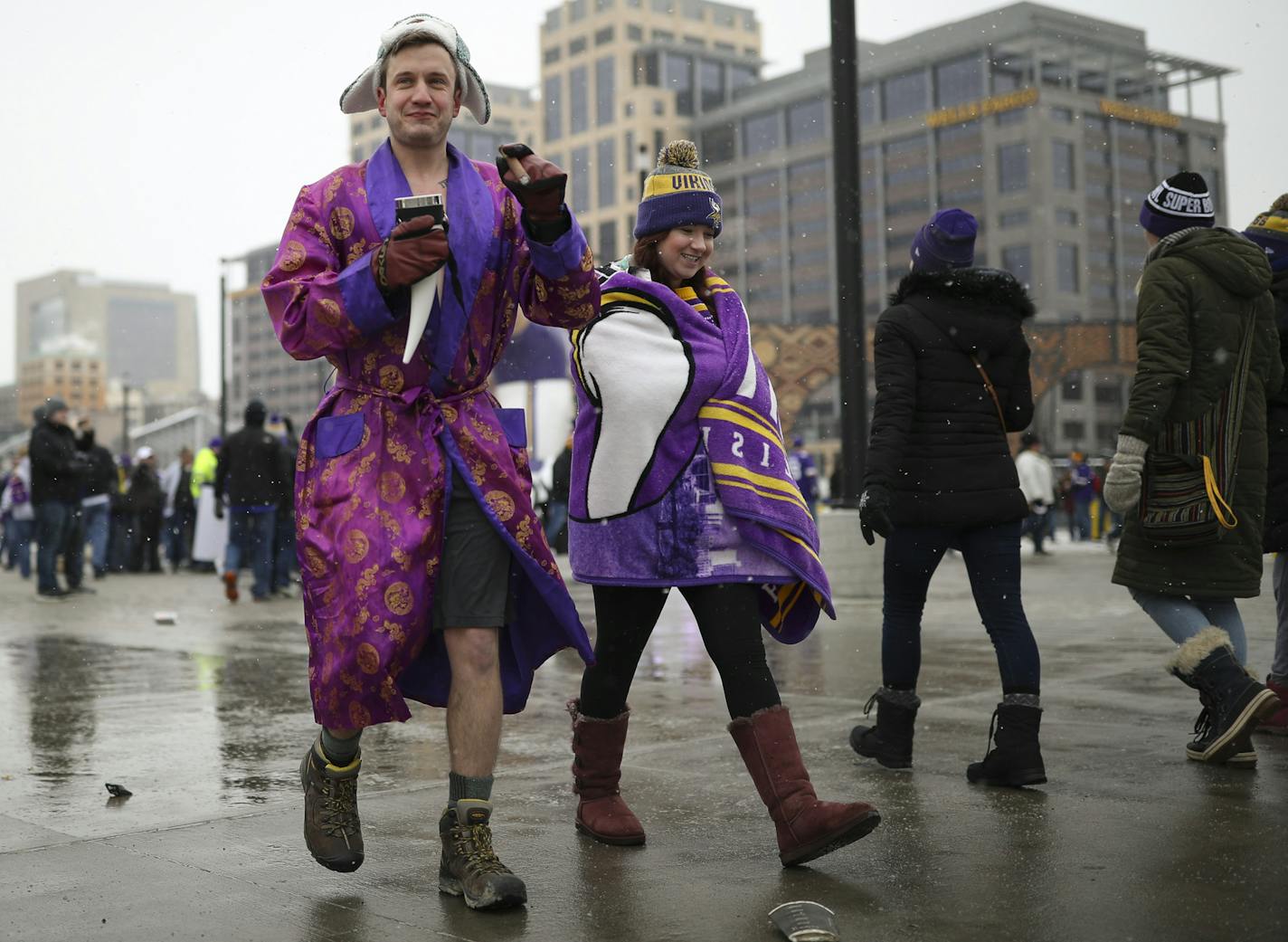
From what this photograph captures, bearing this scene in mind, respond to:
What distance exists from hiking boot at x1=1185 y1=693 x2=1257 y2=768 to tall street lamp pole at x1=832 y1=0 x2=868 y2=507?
6271mm

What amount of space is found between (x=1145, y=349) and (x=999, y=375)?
17.9 inches

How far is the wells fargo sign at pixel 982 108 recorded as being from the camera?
93438 millimetres

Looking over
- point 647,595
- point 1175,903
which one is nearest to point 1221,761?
point 1175,903

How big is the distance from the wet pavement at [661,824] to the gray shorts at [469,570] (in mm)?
607

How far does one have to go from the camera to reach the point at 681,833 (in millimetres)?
3807

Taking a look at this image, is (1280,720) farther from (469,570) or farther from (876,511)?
(469,570)

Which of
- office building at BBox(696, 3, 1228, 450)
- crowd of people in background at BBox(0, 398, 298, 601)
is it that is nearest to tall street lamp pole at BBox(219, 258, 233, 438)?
crowd of people in background at BBox(0, 398, 298, 601)

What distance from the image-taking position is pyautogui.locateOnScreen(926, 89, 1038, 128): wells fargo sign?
93438 mm

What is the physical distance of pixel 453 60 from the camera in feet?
11.1

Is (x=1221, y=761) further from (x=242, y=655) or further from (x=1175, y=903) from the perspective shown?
(x=242, y=655)

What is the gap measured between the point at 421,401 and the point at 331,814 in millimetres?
935

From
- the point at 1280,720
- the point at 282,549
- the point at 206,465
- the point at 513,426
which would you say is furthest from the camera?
the point at 206,465

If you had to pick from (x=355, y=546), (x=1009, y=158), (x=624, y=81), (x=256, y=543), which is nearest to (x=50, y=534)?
(x=256, y=543)

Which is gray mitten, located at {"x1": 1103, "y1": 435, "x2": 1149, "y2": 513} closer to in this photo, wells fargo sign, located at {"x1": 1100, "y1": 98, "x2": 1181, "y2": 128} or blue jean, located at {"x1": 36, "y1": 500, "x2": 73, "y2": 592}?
blue jean, located at {"x1": 36, "y1": 500, "x2": 73, "y2": 592}
